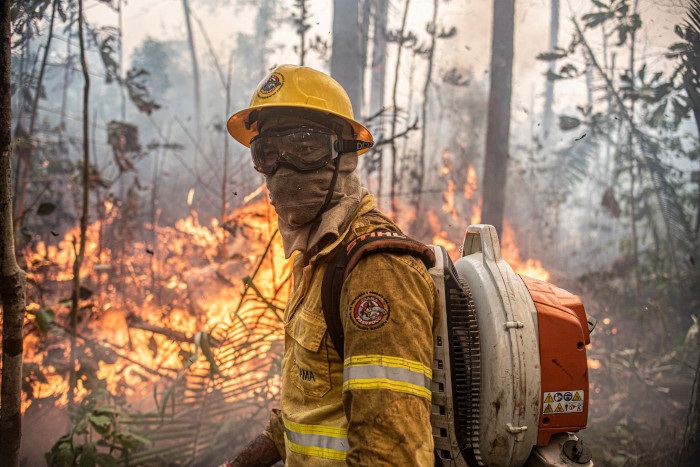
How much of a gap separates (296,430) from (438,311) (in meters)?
0.77

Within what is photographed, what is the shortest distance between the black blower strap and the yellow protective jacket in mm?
31

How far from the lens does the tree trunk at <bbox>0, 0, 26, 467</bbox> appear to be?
2.15 metres

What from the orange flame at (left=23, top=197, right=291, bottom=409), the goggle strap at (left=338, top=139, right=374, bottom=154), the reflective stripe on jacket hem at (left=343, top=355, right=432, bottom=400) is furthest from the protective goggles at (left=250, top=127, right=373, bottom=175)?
the orange flame at (left=23, top=197, right=291, bottom=409)

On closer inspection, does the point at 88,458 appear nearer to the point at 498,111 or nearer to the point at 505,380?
the point at 505,380

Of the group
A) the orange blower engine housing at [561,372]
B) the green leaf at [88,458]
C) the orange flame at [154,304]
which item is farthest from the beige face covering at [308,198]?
the green leaf at [88,458]

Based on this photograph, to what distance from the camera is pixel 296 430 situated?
1585mm

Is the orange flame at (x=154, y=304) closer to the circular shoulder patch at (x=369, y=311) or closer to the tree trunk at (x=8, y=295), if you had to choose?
the tree trunk at (x=8, y=295)

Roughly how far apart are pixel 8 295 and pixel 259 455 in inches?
71.4

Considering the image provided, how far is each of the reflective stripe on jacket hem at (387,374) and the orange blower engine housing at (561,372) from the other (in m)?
0.64

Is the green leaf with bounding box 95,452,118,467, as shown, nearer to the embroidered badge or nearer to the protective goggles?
the protective goggles

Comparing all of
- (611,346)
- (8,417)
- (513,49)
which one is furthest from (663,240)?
(8,417)

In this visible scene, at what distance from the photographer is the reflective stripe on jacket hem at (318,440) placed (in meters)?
1.46

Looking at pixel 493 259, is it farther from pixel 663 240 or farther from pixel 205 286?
pixel 663 240

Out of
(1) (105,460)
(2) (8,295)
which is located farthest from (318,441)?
(1) (105,460)
